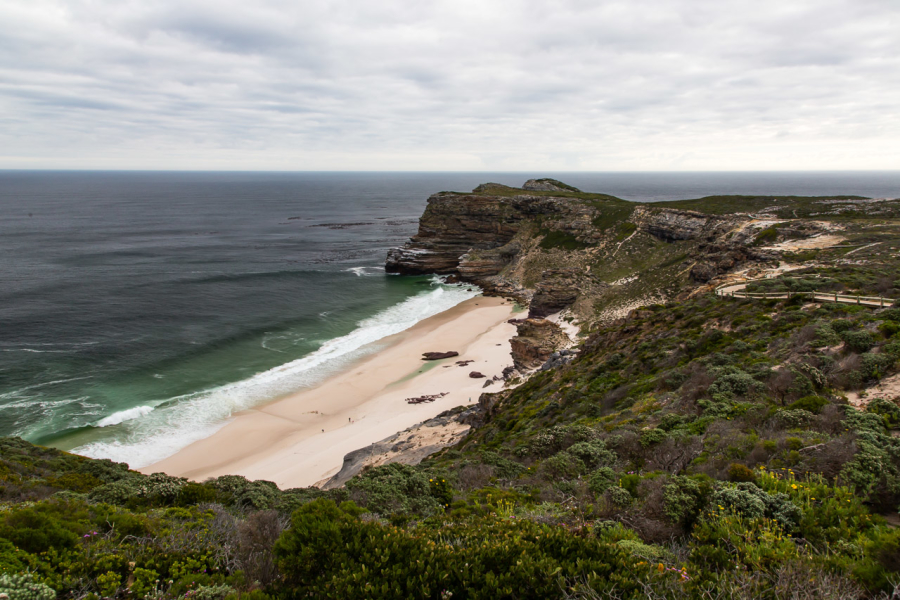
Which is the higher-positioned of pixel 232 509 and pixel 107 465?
pixel 232 509

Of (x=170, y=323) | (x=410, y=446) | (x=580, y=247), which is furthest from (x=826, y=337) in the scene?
(x=170, y=323)

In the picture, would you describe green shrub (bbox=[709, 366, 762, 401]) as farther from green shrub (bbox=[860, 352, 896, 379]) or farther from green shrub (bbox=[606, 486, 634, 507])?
green shrub (bbox=[606, 486, 634, 507])

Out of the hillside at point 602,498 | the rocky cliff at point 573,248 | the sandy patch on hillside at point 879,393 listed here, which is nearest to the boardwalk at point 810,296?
the hillside at point 602,498

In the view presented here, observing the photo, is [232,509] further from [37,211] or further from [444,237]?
[37,211]

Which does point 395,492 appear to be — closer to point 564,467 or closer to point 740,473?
point 564,467

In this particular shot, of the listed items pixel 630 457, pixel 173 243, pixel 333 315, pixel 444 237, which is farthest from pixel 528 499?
pixel 173 243

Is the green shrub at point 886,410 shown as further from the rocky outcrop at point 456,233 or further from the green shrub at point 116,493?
the rocky outcrop at point 456,233
